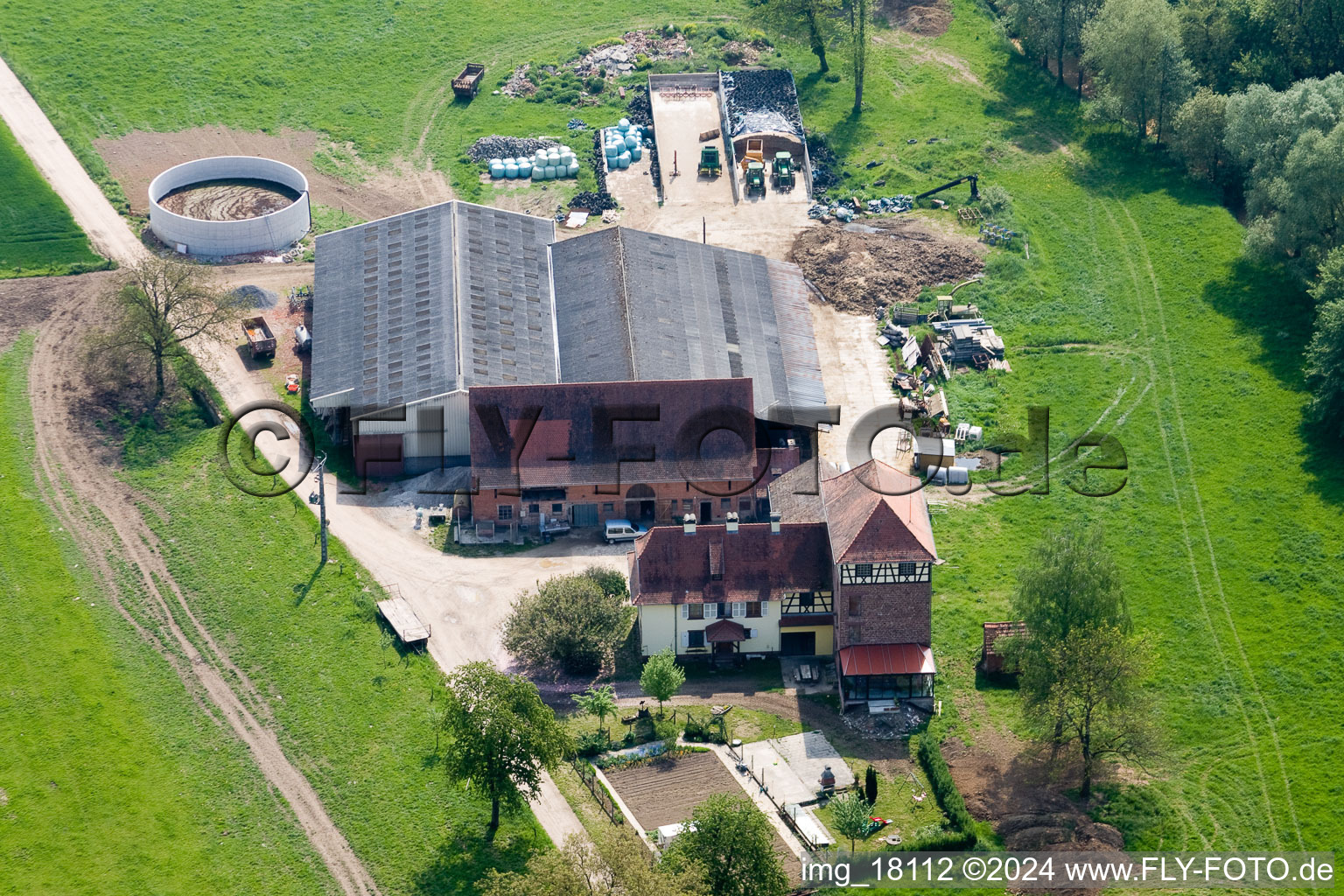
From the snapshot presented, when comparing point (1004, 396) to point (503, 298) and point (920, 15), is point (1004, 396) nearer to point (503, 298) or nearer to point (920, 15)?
point (503, 298)

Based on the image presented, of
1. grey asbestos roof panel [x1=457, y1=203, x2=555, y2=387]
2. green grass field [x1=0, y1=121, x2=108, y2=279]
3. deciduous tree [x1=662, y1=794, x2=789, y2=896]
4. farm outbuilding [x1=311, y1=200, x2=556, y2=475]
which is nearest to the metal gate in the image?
farm outbuilding [x1=311, y1=200, x2=556, y2=475]

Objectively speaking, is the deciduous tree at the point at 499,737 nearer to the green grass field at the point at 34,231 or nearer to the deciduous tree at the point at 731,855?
the deciduous tree at the point at 731,855

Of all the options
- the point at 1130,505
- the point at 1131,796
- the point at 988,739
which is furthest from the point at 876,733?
the point at 1130,505

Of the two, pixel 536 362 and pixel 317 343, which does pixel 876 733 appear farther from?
pixel 317 343

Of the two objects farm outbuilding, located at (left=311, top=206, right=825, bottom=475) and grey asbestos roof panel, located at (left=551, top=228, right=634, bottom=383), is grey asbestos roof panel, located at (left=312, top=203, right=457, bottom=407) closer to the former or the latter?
farm outbuilding, located at (left=311, top=206, right=825, bottom=475)

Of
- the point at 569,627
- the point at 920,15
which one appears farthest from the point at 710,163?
the point at 569,627

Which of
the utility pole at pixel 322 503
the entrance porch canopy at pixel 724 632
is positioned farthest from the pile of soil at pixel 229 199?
the entrance porch canopy at pixel 724 632
